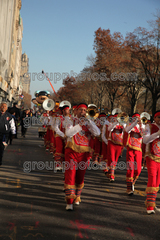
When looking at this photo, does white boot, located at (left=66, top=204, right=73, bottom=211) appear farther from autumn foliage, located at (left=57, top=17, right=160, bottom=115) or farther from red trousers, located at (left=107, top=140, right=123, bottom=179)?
autumn foliage, located at (left=57, top=17, right=160, bottom=115)

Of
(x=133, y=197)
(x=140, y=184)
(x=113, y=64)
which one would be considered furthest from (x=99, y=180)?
(x=113, y=64)

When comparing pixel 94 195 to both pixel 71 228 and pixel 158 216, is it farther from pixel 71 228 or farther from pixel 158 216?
pixel 71 228

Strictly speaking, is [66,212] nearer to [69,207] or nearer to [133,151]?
[69,207]

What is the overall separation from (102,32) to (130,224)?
88.8 feet

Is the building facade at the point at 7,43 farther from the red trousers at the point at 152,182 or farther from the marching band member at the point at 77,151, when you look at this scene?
the red trousers at the point at 152,182

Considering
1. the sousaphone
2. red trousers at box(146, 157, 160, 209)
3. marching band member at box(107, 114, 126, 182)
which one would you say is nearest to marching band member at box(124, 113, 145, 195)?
marching band member at box(107, 114, 126, 182)

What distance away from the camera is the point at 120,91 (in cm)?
3484

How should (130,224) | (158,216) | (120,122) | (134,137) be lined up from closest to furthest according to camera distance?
(130,224)
(158,216)
(134,137)
(120,122)

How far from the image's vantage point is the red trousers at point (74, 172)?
5348mm

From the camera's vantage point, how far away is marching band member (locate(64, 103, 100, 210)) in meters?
5.37

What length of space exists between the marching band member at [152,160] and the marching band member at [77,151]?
3.42 ft

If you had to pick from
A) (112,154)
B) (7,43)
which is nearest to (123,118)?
(112,154)

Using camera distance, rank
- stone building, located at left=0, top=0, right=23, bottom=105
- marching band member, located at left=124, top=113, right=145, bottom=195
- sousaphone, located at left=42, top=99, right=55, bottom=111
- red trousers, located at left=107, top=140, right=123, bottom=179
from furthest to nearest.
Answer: stone building, located at left=0, top=0, right=23, bottom=105 < sousaphone, located at left=42, top=99, right=55, bottom=111 < red trousers, located at left=107, top=140, right=123, bottom=179 < marching band member, located at left=124, top=113, right=145, bottom=195

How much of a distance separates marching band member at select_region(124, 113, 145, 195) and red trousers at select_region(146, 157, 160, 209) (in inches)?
49.9
